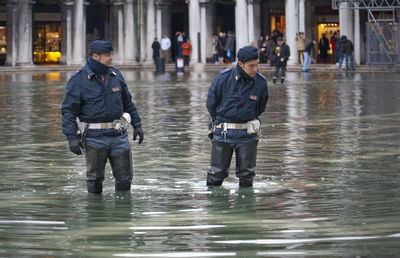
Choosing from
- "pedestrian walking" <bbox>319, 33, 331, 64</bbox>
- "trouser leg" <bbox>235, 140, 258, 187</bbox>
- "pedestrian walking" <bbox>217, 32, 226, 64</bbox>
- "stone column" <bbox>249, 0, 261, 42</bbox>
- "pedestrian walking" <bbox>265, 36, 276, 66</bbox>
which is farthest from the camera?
"stone column" <bbox>249, 0, 261, 42</bbox>

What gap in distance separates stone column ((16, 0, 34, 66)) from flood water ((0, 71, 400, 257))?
108 feet

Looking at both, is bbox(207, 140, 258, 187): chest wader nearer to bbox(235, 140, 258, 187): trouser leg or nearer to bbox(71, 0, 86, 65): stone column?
bbox(235, 140, 258, 187): trouser leg

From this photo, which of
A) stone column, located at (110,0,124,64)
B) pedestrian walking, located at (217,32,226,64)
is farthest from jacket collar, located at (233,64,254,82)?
stone column, located at (110,0,124,64)

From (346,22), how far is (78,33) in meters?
14.7

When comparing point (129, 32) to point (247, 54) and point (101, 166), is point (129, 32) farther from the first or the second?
point (101, 166)

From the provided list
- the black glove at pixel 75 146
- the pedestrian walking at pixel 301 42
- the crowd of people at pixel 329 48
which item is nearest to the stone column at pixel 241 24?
the crowd of people at pixel 329 48

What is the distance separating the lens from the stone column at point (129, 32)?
5703 cm

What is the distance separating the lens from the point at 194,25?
54.9 metres

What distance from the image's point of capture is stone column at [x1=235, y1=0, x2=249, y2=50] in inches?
2095

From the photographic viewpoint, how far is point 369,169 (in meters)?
12.8

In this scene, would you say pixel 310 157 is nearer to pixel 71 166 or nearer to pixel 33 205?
pixel 71 166

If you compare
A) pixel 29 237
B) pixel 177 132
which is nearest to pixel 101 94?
pixel 29 237

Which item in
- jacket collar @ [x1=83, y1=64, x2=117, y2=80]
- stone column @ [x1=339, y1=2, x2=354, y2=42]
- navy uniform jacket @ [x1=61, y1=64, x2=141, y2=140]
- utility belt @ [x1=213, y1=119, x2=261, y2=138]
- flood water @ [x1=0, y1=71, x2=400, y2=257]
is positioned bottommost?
flood water @ [x1=0, y1=71, x2=400, y2=257]

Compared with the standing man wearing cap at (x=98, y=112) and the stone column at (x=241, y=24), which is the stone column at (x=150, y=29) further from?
the standing man wearing cap at (x=98, y=112)
